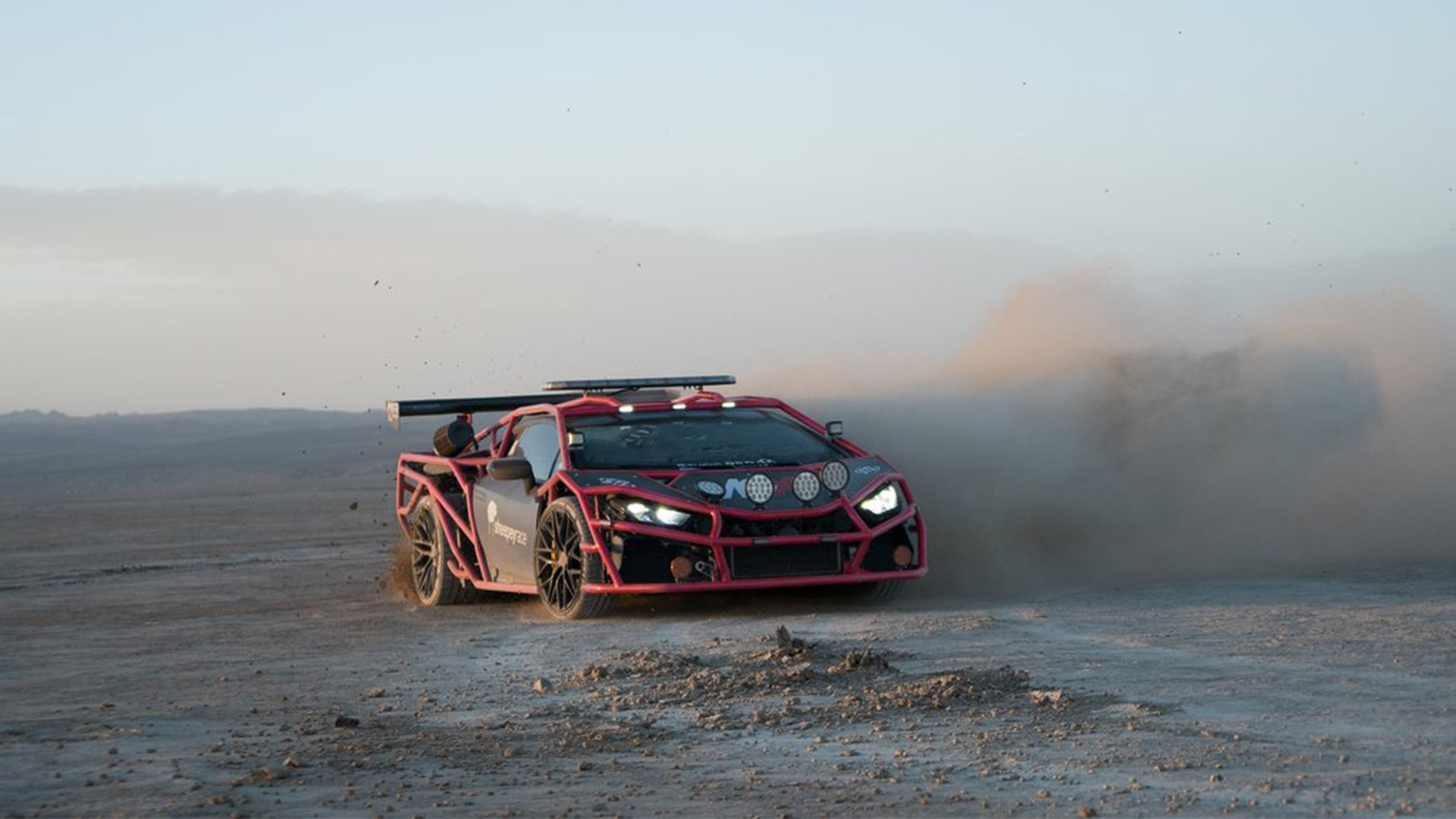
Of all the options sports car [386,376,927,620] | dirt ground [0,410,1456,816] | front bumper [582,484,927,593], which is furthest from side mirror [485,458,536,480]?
front bumper [582,484,927,593]

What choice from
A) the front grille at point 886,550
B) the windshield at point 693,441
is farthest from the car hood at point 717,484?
the front grille at point 886,550

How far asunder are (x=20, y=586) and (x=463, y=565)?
5.91m

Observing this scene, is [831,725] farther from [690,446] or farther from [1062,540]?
[1062,540]

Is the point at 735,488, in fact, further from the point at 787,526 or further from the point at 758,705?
the point at 758,705

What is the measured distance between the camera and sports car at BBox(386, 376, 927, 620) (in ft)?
42.0

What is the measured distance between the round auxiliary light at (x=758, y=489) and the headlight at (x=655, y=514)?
0.41 m

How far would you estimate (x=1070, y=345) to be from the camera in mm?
18969

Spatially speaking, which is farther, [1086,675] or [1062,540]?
[1062,540]

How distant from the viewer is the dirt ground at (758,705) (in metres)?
6.79

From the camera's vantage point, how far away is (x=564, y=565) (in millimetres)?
13258

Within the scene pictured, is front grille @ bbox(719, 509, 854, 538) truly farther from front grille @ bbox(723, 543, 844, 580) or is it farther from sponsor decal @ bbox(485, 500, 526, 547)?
sponsor decal @ bbox(485, 500, 526, 547)

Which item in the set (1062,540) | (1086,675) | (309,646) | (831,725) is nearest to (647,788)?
(831,725)

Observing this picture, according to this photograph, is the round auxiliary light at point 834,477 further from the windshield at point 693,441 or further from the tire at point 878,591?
the tire at point 878,591

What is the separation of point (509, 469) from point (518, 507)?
31 cm
